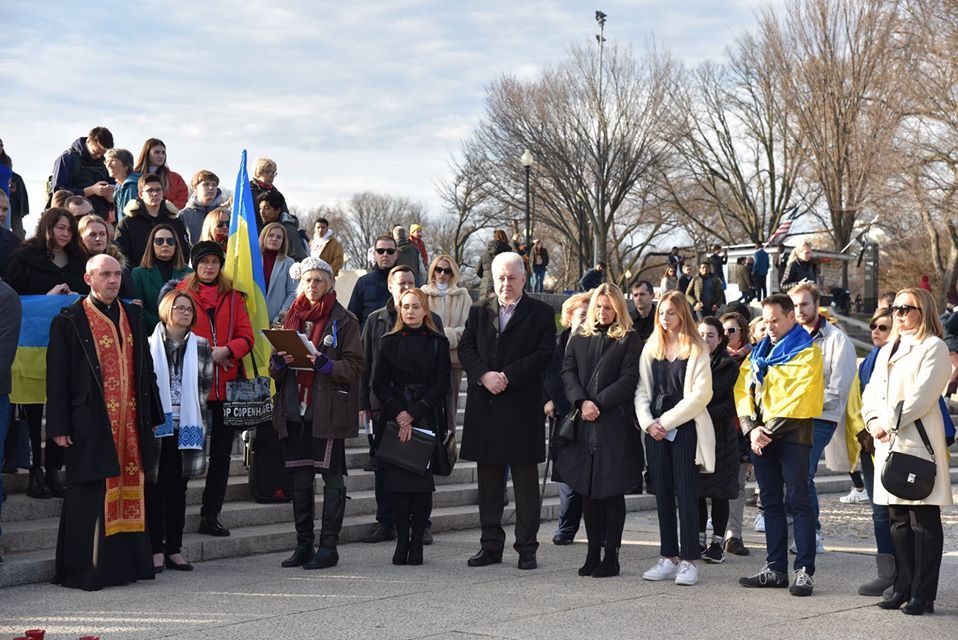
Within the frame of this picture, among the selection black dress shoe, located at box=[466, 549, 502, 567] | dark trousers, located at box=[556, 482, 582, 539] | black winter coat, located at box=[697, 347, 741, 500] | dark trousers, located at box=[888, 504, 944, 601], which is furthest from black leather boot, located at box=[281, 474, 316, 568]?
dark trousers, located at box=[888, 504, 944, 601]

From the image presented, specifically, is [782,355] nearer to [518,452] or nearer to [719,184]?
[518,452]

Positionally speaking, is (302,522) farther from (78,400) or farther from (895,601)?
(895,601)

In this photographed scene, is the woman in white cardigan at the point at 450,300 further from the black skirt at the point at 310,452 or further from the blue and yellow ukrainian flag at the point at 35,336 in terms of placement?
the blue and yellow ukrainian flag at the point at 35,336

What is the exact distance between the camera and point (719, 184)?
51312mm

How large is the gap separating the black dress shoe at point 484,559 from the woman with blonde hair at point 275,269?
3021mm

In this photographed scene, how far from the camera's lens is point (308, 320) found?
26.9ft

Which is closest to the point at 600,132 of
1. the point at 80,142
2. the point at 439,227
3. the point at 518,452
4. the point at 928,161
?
the point at 928,161

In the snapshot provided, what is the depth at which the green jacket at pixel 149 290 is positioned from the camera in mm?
8695

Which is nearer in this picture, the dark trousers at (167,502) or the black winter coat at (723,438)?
the dark trousers at (167,502)

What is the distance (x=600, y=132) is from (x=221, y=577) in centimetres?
3493

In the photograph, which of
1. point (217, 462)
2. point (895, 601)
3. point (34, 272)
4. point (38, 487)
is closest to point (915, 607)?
point (895, 601)

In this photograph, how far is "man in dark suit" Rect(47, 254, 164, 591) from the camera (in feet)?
23.6

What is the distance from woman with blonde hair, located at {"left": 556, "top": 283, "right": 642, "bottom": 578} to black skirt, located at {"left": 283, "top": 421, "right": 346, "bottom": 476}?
155cm

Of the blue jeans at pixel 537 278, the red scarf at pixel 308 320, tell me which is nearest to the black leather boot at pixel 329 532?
the red scarf at pixel 308 320
